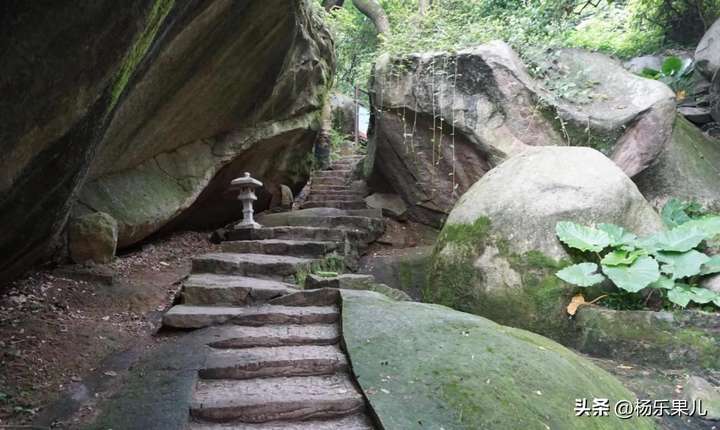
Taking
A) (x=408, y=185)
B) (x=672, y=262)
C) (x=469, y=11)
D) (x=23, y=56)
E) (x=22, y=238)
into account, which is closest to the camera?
(x=23, y=56)

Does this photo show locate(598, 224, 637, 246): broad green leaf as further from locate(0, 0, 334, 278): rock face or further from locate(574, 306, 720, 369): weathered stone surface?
locate(0, 0, 334, 278): rock face

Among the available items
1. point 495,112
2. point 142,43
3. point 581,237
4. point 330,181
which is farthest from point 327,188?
point 142,43

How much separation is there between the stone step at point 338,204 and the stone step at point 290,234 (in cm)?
241

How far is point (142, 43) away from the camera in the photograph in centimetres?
265

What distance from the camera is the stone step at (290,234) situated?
22.7ft

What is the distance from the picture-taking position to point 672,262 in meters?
4.54

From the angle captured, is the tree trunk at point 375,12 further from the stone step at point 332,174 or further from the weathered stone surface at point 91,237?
the weathered stone surface at point 91,237

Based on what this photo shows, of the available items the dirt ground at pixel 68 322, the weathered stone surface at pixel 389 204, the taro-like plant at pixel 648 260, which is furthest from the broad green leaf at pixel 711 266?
the dirt ground at pixel 68 322

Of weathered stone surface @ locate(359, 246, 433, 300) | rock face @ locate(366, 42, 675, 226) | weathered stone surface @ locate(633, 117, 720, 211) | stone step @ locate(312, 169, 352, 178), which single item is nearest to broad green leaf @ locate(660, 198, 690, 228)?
weathered stone surface @ locate(633, 117, 720, 211)

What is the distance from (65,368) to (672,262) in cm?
546

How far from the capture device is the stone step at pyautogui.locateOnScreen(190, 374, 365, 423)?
2.90 metres

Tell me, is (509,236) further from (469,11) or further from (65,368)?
(469,11)

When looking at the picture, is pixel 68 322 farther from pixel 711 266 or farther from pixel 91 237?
pixel 711 266

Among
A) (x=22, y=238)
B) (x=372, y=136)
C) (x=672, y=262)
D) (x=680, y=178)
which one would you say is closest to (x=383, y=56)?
(x=372, y=136)
